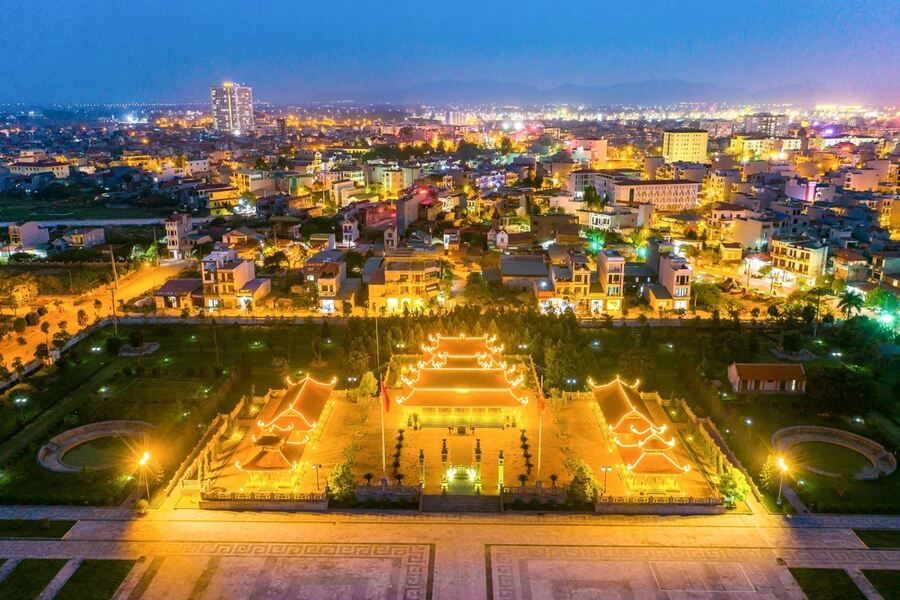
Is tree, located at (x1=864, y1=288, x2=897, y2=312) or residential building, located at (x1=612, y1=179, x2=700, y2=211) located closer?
tree, located at (x1=864, y1=288, x2=897, y2=312)

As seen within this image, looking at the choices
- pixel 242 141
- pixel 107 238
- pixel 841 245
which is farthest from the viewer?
pixel 242 141

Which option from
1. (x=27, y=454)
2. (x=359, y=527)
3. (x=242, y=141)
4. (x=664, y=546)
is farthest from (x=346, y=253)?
(x=242, y=141)

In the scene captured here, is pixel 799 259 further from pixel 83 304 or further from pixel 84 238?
pixel 84 238

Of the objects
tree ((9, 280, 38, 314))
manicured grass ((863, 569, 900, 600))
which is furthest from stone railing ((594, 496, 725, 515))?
tree ((9, 280, 38, 314))

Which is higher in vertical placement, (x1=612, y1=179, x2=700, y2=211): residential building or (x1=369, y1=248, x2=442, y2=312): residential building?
(x1=612, y1=179, x2=700, y2=211): residential building

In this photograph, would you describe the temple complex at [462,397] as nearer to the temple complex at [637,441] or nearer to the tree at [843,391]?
the temple complex at [637,441]

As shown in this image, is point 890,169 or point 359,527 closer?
point 359,527

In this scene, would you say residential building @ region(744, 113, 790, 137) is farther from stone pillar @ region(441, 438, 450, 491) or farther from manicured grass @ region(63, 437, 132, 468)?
manicured grass @ region(63, 437, 132, 468)

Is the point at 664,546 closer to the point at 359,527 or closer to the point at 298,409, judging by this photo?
the point at 359,527
